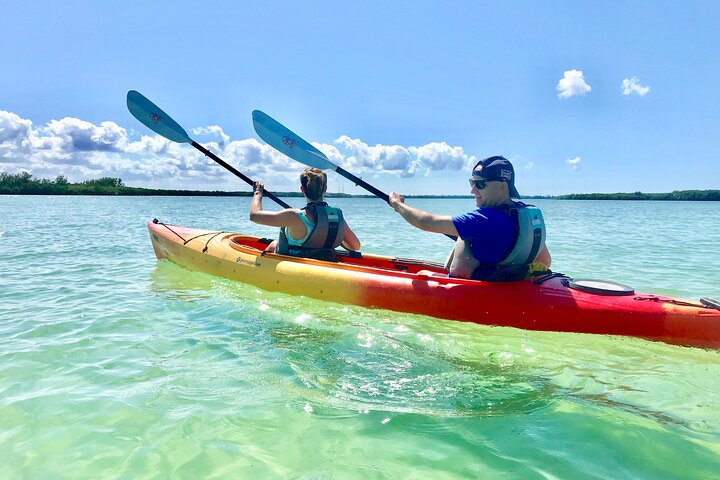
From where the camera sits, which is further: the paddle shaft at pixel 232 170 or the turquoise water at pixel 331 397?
the paddle shaft at pixel 232 170

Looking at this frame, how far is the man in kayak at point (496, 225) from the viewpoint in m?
3.87

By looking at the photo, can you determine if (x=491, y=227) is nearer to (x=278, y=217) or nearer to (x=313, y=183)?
(x=313, y=183)

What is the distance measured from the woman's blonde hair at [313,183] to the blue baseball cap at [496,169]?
1.88m

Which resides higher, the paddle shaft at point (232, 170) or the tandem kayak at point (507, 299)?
the paddle shaft at point (232, 170)

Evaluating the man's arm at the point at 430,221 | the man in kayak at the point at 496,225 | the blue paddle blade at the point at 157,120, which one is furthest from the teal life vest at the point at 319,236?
the blue paddle blade at the point at 157,120

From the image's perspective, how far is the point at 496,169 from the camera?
388cm

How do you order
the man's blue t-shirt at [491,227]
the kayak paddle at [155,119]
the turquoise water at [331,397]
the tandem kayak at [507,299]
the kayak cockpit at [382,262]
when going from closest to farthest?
the turquoise water at [331,397] → the tandem kayak at [507,299] → the man's blue t-shirt at [491,227] → the kayak cockpit at [382,262] → the kayak paddle at [155,119]

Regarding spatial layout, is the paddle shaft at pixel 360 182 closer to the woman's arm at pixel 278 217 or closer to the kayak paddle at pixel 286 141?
the kayak paddle at pixel 286 141

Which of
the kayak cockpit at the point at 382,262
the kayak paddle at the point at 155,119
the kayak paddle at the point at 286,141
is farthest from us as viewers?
the kayak paddle at the point at 155,119

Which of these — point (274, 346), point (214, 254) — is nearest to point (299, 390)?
point (274, 346)

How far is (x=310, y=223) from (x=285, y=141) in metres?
2.27

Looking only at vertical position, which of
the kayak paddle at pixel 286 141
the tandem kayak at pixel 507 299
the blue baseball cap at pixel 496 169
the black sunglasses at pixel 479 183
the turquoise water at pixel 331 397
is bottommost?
the turquoise water at pixel 331 397

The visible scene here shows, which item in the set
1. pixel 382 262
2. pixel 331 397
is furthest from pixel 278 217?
pixel 331 397

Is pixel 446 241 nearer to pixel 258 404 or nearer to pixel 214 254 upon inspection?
pixel 214 254
